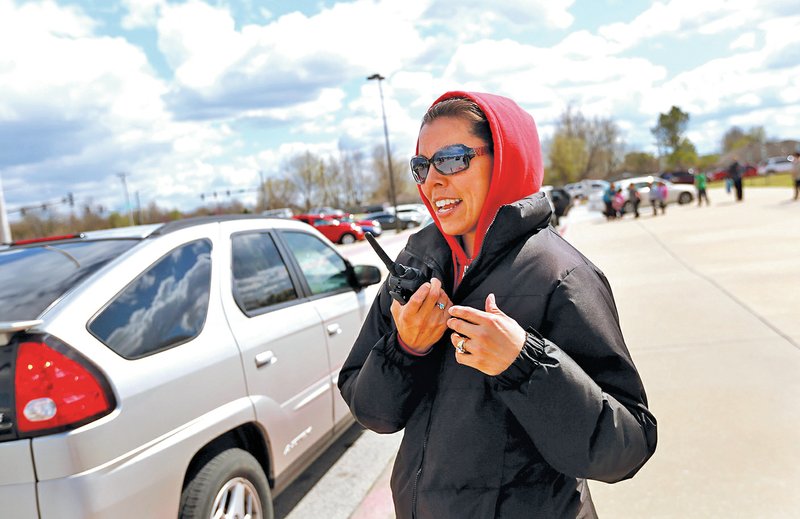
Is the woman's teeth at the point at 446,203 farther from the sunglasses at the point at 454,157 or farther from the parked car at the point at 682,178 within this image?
the parked car at the point at 682,178

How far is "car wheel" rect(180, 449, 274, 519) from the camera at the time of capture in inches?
95.6

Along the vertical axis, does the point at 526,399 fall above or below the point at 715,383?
above

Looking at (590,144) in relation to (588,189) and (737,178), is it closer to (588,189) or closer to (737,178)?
(588,189)

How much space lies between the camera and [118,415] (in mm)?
2150

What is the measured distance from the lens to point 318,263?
4211 mm

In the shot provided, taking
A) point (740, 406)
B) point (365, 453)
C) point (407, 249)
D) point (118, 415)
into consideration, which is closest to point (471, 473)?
point (407, 249)

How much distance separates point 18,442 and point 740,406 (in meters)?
4.34

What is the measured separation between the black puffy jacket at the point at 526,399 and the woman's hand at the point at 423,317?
56 mm

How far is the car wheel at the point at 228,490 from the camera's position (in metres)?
2.43

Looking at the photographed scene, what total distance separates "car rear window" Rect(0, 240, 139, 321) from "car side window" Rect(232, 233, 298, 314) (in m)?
0.60

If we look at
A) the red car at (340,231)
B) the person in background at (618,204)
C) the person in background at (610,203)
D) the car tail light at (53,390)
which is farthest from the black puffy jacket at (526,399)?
the red car at (340,231)

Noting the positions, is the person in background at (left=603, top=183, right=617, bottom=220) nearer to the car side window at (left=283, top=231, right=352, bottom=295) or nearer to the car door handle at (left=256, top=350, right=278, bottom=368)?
the car side window at (left=283, top=231, right=352, bottom=295)

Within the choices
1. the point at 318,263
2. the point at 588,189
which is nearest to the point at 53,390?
the point at 318,263

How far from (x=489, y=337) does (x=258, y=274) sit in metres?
2.42
